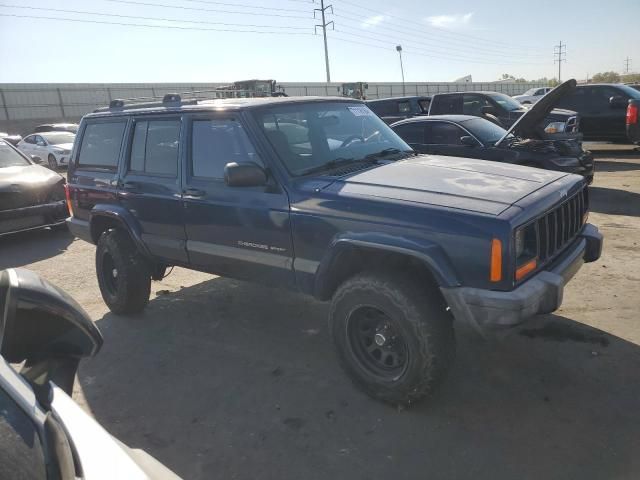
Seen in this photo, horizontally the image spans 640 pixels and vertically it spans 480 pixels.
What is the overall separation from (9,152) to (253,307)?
6.51 m

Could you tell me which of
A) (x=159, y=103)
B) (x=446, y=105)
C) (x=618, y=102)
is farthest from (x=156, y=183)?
Answer: (x=618, y=102)

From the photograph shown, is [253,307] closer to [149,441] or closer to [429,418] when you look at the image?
[149,441]

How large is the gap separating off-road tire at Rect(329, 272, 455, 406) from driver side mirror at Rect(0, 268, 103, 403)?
5.58 ft

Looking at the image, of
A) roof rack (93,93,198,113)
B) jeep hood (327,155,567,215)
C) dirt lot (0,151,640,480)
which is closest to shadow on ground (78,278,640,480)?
dirt lot (0,151,640,480)

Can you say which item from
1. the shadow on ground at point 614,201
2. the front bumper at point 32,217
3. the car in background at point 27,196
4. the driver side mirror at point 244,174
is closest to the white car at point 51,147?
the car in background at point 27,196

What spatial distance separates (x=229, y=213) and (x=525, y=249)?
6.86 ft

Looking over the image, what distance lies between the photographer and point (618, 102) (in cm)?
1245

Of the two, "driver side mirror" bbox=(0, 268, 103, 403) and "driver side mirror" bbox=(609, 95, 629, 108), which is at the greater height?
"driver side mirror" bbox=(609, 95, 629, 108)

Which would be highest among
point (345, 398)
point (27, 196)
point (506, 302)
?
point (27, 196)

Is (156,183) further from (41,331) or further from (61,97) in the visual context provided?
(61,97)

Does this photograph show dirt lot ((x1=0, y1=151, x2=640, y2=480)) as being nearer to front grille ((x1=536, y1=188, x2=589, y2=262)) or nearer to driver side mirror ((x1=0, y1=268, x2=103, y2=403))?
front grille ((x1=536, y1=188, x2=589, y2=262))

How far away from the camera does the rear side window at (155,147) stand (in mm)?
4284

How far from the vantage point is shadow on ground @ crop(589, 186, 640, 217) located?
7.67m

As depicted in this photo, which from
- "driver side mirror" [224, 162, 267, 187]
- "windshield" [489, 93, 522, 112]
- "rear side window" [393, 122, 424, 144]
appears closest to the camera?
"driver side mirror" [224, 162, 267, 187]
